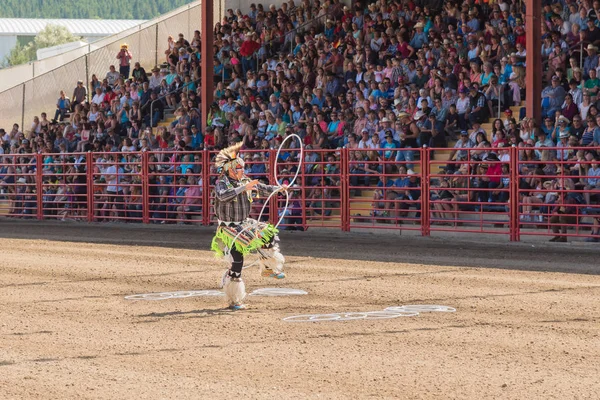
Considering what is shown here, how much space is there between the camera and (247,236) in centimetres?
1161

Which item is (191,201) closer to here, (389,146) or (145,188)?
(145,188)

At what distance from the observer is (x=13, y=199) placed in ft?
97.4

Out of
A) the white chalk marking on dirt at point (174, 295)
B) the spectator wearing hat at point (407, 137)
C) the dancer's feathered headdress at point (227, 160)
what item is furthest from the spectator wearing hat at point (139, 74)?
the dancer's feathered headdress at point (227, 160)

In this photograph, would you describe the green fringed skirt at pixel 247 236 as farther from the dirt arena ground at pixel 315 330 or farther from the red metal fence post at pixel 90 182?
the red metal fence post at pixel 90 182

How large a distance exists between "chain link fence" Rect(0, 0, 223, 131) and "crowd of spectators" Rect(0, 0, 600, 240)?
3.20m

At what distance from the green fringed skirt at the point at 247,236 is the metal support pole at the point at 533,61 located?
32.9 ft

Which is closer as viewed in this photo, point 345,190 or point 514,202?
point 514,202

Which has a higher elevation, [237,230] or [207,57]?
[207,57]

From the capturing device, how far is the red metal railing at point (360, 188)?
18.5 metres

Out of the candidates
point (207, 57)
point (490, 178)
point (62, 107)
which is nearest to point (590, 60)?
point (490, 178)

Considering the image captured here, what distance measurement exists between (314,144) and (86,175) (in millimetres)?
7395

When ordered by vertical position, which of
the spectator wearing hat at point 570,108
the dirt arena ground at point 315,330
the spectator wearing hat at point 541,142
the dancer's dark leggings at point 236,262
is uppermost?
the spectator wearing hat at point 570,108

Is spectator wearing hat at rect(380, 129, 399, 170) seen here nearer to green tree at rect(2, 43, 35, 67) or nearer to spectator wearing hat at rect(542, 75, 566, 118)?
spectator wearing hat at rect(542, 75, 566, 118)

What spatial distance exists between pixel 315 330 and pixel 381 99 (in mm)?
13505
